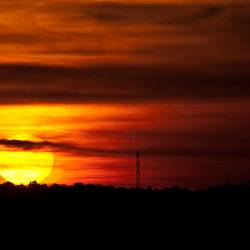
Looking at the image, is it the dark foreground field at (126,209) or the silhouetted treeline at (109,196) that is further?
the silhouetted treeline at (109,196)

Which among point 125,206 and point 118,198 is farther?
point 118,198

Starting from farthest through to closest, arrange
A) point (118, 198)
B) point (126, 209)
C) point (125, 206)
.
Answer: point (118, 198) < point (125, 206) < point (126, 209)

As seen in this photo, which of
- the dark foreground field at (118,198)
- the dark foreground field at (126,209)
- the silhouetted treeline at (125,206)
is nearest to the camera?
the dark foreground field at (126,209)

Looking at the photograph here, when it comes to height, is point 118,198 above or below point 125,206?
above

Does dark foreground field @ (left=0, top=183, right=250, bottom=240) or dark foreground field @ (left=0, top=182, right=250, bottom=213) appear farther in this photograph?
dark foreground field @ (left=0, top=182, right=250, bottom=213)

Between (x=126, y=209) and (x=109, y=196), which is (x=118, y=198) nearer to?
(x=109, y=196)

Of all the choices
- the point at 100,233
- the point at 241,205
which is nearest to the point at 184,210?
the point at 241,205

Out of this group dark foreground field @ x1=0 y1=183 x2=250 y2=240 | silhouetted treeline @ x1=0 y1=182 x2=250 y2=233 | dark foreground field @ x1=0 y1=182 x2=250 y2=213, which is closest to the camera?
dark foreground field @ x1=0 y1=183 x2=250 y2=240

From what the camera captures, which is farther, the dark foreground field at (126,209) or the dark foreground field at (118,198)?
the dark foreground field at (118,198)

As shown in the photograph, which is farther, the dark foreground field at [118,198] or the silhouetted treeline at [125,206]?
the dark foreground field at [118,198]

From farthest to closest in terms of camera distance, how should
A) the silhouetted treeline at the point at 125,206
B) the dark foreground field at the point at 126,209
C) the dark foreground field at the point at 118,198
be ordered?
1. the dark foreground field at the point at 118,198
2. the silhouetted treeline at the point at 125,206
3. the dark foreground field at the point at 126,209

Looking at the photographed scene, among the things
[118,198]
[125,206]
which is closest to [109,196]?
[118,198]

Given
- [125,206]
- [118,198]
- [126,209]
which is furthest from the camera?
[118,198]

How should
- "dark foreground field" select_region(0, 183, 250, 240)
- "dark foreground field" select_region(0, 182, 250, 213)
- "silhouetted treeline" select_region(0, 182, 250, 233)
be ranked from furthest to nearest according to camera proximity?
"dark foreground field" select_region(0, 182, 250, 213) < "silhouetted treeline" select_region(0, 182, 250, 233) < "dark foreground field" select_region(0, 183, 250, 240)
